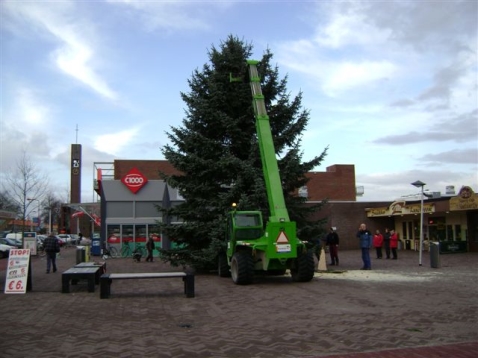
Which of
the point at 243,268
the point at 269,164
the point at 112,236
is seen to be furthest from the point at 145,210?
the point at 243,268

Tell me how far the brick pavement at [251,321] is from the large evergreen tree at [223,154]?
478 centimetres

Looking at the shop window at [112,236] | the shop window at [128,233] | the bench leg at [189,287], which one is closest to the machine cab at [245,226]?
the bench leg at [189,287]

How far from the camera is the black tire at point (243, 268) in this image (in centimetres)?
1432

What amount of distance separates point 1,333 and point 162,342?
287 cm

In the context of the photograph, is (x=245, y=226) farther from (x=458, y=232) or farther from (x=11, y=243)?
(x=11, y=243)

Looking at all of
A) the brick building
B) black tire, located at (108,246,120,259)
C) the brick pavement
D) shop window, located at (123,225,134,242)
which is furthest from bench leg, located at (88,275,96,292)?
shop window, located at (123,225,134,242)

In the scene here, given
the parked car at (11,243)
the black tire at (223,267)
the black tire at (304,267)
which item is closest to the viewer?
the black tire at (304,267)

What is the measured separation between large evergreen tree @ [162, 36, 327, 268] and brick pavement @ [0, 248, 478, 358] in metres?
4.78

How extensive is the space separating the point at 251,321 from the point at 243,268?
208 inches

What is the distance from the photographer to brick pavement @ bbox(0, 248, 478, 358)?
6.96 m

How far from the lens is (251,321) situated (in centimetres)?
902

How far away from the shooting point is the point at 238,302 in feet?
37.2

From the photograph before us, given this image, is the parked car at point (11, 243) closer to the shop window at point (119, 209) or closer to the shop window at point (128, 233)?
the shop window at point (119, 209)

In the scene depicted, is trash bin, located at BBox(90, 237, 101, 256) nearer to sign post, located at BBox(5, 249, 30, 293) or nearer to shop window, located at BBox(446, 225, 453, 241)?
sign post, located at BBox(5, 249, 30, 293)
